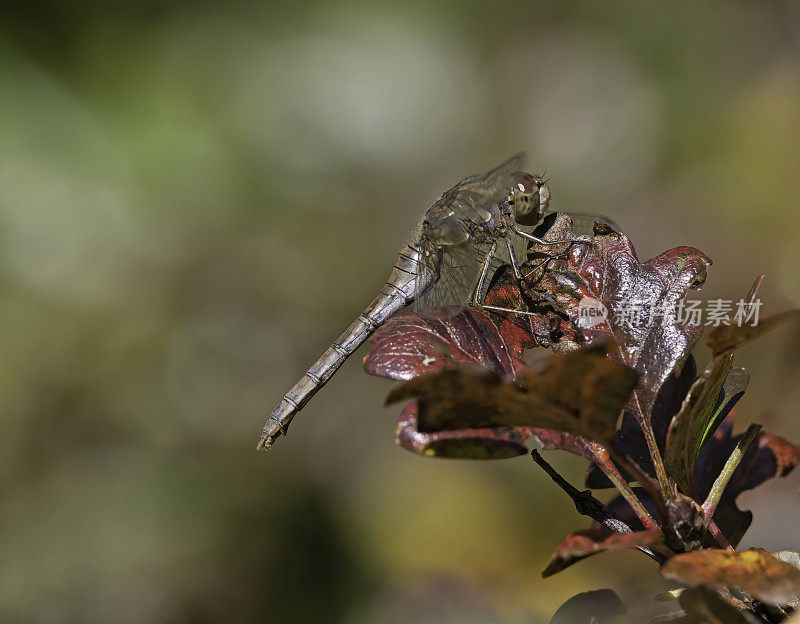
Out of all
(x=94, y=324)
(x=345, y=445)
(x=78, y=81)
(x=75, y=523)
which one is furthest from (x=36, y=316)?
(x=345, y=445)

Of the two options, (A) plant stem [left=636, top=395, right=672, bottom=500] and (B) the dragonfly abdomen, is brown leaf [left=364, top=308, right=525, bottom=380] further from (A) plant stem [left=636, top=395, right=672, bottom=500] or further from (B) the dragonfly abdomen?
(B) the dragonfly abdomen

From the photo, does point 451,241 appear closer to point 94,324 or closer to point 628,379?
point 628,379

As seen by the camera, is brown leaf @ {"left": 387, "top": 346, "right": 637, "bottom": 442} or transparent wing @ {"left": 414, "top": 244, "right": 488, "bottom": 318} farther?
transparent wing @ {"left": 414, "top": 244, "right": 488, "bottom": 318}

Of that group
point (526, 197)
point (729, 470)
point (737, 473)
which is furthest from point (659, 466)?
point (526, 197)

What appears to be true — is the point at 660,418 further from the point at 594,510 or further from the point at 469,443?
the point at 469,443

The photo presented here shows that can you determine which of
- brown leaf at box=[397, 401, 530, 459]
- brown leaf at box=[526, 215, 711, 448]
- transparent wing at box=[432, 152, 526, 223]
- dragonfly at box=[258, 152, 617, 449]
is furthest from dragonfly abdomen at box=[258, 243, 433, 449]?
brown leaf at box=[397, 401, 530, 459]
